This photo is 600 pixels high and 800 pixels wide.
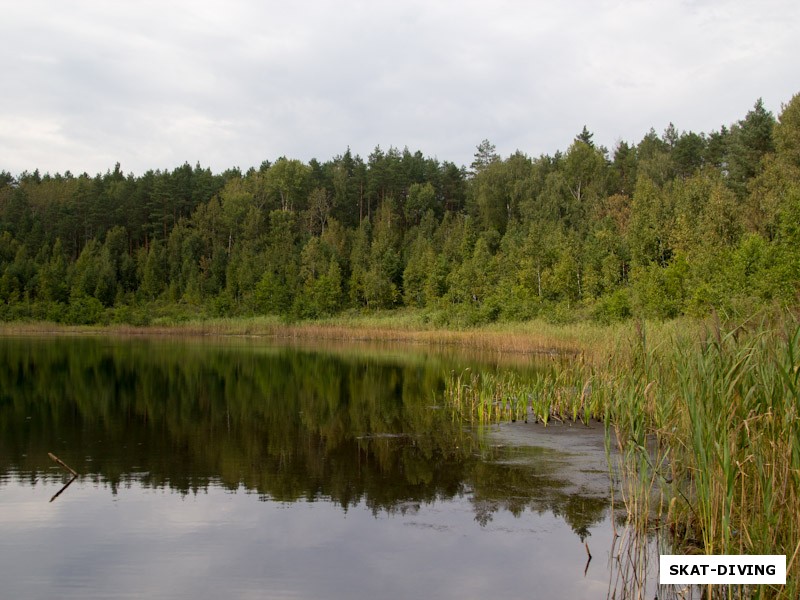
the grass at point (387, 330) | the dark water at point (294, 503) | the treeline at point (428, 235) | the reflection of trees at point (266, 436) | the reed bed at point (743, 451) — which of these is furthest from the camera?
the treeline at point (428, 235)

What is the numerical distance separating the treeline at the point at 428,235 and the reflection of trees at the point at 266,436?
14.3 meters

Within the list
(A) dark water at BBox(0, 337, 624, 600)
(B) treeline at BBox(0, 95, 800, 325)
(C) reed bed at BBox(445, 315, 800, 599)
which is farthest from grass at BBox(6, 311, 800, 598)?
(B) treeline at BBox(0, 95, 800, 325)

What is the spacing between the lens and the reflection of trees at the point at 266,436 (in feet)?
33.3

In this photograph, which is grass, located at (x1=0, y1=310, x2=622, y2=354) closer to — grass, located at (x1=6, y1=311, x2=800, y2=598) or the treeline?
the treeline

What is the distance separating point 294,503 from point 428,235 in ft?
224

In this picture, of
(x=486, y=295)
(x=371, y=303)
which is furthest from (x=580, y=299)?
(x=371, y=303)

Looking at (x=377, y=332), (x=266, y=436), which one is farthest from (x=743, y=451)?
(x=377, y=332)

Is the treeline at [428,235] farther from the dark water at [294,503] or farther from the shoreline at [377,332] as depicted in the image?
the dark water at [294,503]

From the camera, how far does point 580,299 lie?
51594 mm

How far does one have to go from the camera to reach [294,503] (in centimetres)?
943

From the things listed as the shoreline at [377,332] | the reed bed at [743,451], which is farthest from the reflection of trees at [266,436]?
the shoreline at [377,332]

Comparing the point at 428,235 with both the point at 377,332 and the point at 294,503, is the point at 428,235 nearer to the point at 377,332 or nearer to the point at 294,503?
the point at 377,332

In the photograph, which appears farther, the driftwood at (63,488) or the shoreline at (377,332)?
the shoreline at (377,332)

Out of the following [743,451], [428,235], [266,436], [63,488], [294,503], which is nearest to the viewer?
[743,451]
